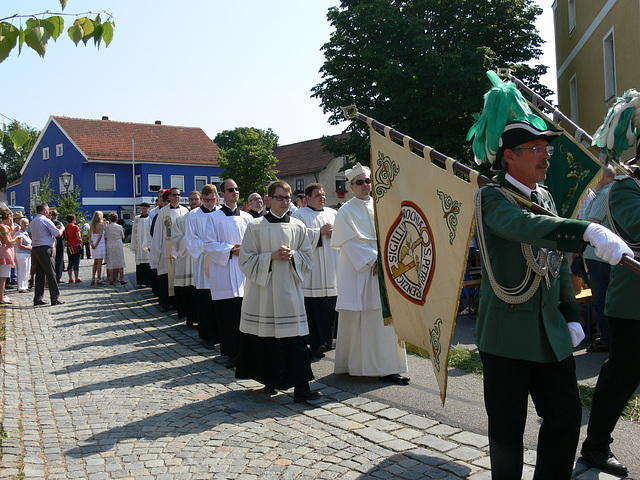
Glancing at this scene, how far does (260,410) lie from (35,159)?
58.8 meters

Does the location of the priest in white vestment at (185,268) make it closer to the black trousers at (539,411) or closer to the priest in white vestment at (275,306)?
the priest in white vestment at (275,306)

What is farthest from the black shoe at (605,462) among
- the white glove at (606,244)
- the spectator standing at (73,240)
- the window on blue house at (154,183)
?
the window on blue house at (154,183)

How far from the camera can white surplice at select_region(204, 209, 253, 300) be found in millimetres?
7691

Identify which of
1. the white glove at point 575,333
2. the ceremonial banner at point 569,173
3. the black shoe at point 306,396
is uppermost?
the ceremonial banner at point 569,173

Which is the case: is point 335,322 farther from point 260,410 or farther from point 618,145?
point 618,145

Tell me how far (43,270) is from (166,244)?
A: 3.51m

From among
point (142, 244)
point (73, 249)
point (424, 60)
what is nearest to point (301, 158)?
point (424, 60)

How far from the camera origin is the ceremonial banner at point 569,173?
4.10m

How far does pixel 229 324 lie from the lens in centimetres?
754

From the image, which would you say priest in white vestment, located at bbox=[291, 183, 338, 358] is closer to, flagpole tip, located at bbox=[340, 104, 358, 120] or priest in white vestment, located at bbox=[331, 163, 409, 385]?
priest in white vestment, located at bbox=[331, 163, 409, 385]

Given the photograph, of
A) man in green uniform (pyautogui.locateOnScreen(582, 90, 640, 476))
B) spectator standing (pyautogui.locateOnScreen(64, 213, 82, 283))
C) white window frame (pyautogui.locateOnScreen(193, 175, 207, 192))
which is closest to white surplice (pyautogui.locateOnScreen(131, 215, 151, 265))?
spectator standing (pyautogui.locateOnScreen(64, 213, 82, 283))

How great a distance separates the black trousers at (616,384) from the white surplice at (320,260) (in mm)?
4362

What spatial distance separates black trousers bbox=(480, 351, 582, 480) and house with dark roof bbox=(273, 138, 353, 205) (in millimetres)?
51768

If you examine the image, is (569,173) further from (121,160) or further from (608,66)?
(121,160)
